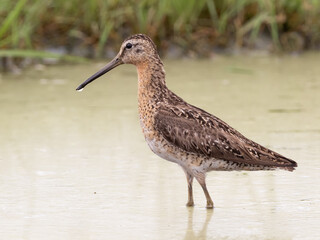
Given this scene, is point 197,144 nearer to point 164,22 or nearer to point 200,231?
point 200,231

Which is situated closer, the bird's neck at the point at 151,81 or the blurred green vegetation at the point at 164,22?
the bird's neck at the point at 151,81

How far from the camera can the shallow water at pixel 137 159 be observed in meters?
4.32

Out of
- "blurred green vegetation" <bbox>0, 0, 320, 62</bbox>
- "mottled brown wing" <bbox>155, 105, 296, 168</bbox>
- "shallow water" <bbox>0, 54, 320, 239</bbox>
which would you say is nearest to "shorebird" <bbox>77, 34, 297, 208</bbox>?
"mottled brown wing" <bbox>155, 105, 296, 168</bbox>

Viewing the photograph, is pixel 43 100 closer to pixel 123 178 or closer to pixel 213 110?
pixel 213 110

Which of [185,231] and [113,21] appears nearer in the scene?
[185,231]

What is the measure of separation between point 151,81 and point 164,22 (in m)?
3.61

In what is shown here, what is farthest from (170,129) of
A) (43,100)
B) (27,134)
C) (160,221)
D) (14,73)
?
(14,73)

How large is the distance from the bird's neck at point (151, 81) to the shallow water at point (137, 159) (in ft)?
1.64

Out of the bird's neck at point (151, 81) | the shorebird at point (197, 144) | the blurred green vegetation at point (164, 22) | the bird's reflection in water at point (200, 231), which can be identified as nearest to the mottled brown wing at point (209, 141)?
the shorebird at point (197, 144)

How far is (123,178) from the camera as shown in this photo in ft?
16.8

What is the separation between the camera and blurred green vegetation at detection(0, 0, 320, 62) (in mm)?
8320

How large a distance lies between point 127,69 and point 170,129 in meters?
3.95

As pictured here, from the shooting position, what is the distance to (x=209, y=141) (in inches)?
184

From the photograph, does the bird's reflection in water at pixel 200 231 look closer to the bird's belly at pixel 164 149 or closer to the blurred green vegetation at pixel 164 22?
the bird's belly at pixel 164 149
